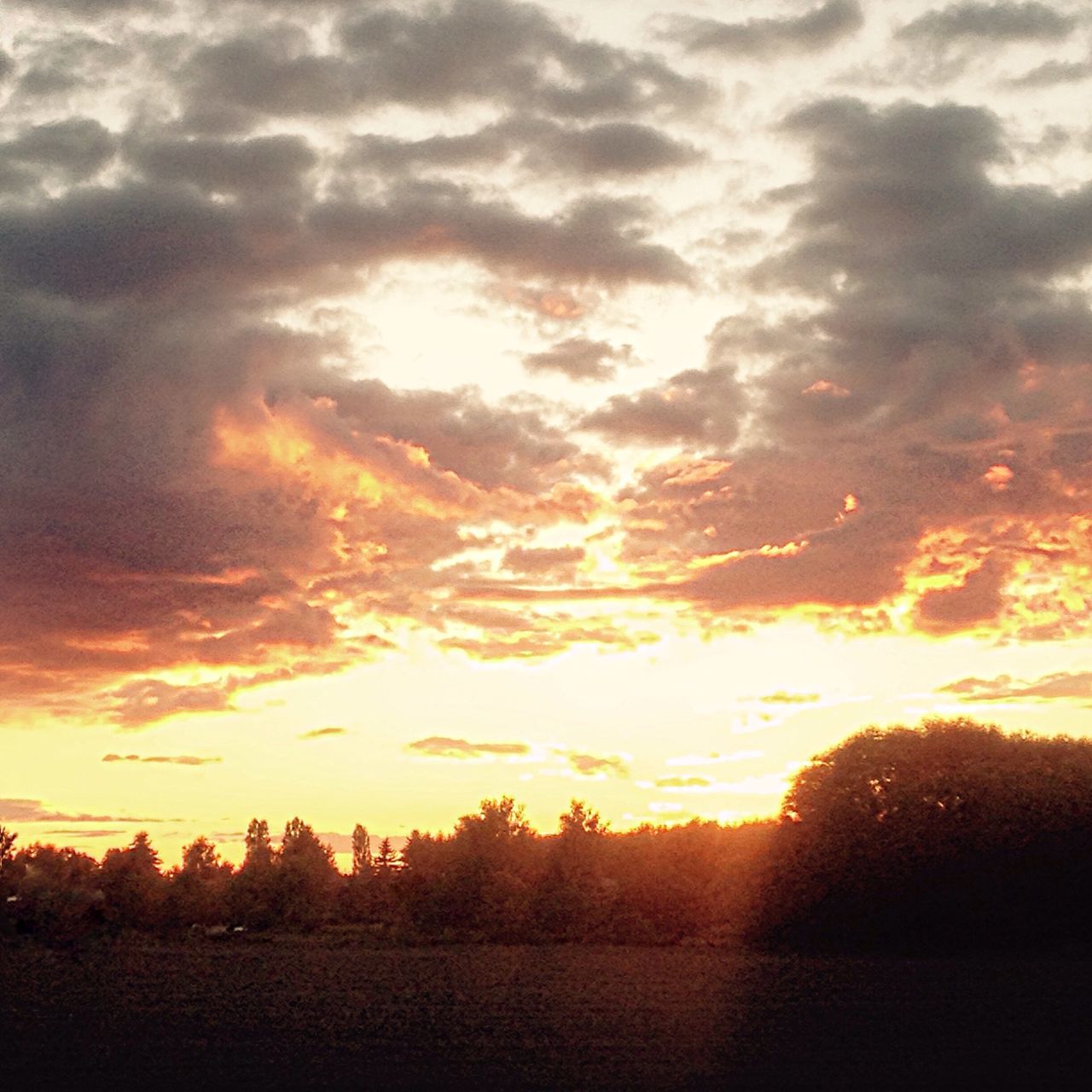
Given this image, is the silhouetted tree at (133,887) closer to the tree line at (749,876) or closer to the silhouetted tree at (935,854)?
the tree line at (749,876)

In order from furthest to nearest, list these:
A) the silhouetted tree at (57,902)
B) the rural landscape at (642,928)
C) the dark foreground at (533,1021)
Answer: the silhouetted tree at (57,902), the rural landscape at (642,928), the dark foreground at (533,1021)

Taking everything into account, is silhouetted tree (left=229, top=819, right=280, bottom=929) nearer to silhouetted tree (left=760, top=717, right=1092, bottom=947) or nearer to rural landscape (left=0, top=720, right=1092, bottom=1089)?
rural landscape (left=0, top=720, right=1092, bottom=1089)

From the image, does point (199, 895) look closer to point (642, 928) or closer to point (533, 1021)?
point (642, 928)

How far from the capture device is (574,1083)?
19797 millimetres

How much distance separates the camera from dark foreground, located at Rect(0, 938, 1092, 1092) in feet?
68.1

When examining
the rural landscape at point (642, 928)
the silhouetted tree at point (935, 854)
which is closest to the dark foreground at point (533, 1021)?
the rural landscape at point (642, 928)

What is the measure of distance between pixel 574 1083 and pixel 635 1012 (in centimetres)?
717

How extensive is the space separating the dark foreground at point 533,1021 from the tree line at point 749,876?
259 cm

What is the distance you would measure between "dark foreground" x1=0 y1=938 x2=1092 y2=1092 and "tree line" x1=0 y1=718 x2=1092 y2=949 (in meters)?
2.59

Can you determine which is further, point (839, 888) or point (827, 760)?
point (827, 760)

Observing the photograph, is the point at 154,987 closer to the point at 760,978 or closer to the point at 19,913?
the point at 19,913

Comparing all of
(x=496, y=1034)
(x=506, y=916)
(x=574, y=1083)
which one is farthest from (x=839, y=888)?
(x=574, y=1083)

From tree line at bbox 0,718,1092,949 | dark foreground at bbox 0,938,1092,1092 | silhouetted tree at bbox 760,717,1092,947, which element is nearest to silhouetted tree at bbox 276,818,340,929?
tree line at bbox 0,718,1092,949

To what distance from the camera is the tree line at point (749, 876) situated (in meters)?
41.3
